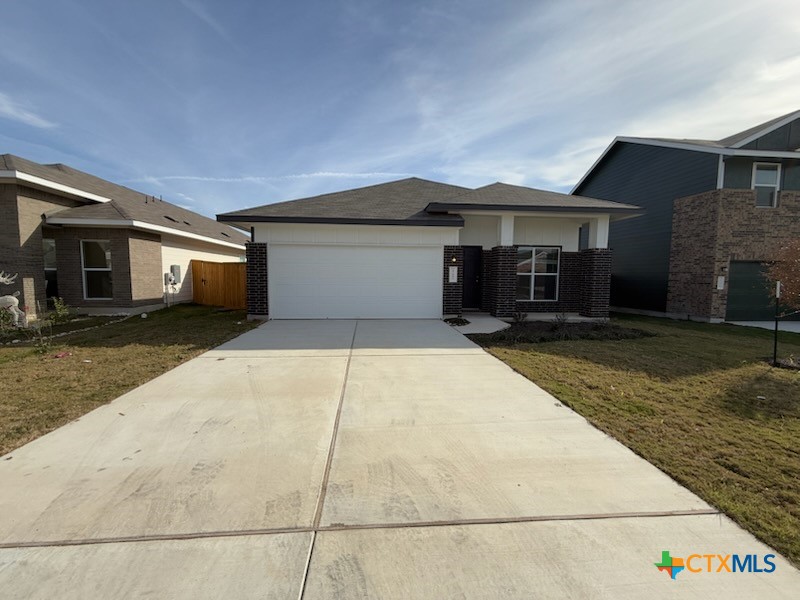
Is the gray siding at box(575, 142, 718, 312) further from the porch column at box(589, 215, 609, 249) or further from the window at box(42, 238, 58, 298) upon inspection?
the window at box(42, 238, 58, 298)

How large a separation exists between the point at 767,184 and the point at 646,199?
3497 millimetres

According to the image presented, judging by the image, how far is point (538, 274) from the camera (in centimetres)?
1222

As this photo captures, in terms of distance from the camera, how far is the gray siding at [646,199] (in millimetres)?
12930

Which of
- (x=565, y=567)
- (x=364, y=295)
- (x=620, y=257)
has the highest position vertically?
(x=620, y=257)

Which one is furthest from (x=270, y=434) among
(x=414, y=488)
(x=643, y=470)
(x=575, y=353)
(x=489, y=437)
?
(x=575, y=353)

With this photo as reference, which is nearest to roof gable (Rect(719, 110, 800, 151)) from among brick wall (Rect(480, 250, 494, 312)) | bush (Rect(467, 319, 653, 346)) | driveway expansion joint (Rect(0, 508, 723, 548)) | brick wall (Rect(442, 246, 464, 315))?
bush (Rect(467, 319, 653, 346))

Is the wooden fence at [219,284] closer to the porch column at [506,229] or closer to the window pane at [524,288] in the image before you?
the porch column at [506,229]

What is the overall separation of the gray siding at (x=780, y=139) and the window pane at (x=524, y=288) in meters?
8.23

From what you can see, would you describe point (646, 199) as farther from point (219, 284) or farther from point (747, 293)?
point (219, 284)

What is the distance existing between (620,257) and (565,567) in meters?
17.4

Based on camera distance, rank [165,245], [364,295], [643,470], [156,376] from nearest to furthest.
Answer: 1. [643,470]
2. [156,376]
3. [364,295]
4. [165,245]

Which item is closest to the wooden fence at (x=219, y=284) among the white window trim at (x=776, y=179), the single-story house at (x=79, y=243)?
the single-story house at (x=79, y=243)

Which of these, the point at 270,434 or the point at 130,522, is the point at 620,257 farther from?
the point at 130,522

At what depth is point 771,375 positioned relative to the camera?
5828 millimetres
